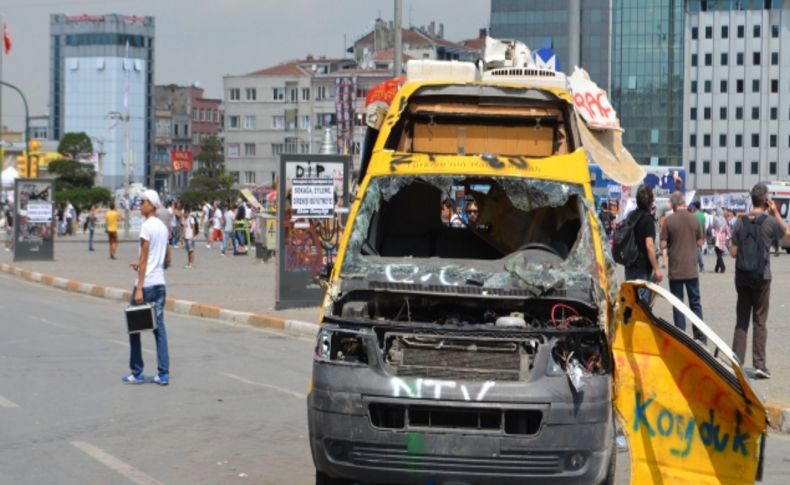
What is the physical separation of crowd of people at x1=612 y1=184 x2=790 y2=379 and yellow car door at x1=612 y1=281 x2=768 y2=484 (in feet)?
19.1

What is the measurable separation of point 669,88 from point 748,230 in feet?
438

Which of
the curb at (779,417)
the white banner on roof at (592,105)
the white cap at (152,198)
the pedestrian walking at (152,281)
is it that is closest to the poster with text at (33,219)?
the white cap at (152,198)

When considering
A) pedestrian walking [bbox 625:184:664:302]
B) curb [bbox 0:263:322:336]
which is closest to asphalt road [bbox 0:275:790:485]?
curb [bbox 0:263:322:336]

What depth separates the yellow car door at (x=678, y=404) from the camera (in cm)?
780

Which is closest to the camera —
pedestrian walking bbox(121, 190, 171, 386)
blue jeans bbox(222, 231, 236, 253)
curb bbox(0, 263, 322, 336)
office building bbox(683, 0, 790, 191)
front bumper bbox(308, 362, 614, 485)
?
front bumper bbox(308, 362, 614, 485)

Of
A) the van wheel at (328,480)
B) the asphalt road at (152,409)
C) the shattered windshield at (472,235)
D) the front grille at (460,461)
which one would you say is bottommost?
the asphalt road at (152,409)

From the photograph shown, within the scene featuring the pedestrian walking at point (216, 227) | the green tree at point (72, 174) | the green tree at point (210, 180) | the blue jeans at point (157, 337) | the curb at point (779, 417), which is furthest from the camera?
the green tree at point (72, 174)

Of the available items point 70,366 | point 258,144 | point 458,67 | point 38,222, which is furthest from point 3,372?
point 258,144

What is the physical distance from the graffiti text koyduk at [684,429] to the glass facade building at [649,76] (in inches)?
5294

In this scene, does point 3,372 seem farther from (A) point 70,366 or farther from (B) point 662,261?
(B) point 662,261

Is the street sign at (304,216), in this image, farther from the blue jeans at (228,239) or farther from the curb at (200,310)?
the blue jeans at (228,239)

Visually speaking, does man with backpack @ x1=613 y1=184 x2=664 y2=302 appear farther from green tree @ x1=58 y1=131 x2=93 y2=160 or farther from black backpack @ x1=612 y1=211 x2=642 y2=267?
green tree @ x1=58 y1=131 x2=93 y2=160

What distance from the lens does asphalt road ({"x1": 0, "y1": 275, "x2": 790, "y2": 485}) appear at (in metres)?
9.62

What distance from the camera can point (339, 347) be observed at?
8008mm
